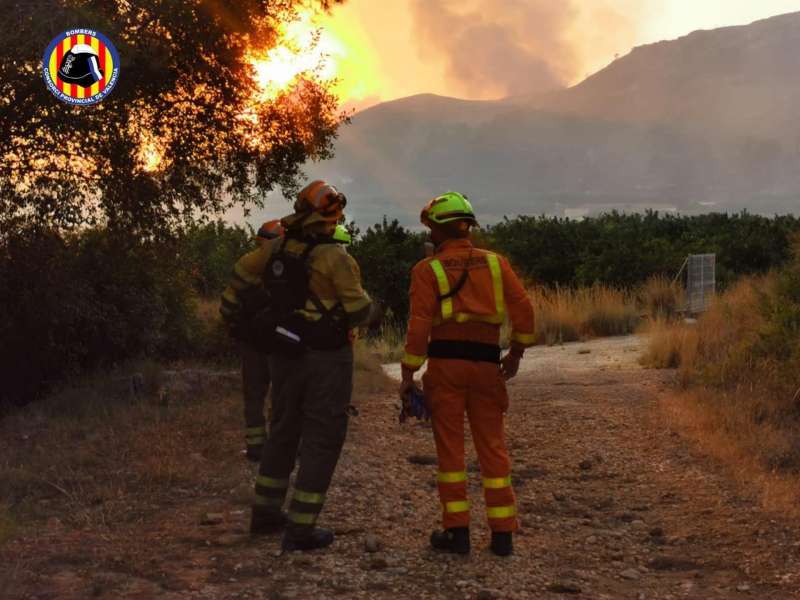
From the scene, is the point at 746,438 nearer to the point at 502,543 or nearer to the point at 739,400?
the point at 739,400

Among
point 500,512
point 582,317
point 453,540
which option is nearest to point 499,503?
point 500,512

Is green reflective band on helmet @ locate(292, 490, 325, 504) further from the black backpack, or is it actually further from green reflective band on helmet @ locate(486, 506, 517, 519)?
green reflective band on helmet @ locate(486, 506, 517, 519)

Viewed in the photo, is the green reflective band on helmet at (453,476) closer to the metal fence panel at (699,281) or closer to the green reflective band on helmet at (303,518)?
the green reflective band on helmet at (303,518)

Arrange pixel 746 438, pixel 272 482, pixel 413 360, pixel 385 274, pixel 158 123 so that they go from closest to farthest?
1. pixel 413 360
2. pixel 272 482
3. pixel 746 438
4. pixel 158 123
5. pixel 385 274

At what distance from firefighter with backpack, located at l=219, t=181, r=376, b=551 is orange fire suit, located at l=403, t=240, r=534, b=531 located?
15.7 inches

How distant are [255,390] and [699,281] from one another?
14954 mm

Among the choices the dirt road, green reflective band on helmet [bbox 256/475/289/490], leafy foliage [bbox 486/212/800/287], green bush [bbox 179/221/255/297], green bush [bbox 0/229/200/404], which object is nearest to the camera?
the dirt road

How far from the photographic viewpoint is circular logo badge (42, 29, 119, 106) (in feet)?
32.8

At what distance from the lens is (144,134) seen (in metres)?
11.8

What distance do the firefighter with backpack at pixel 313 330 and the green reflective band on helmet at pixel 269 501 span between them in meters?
0.31

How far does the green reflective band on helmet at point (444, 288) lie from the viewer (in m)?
5.75

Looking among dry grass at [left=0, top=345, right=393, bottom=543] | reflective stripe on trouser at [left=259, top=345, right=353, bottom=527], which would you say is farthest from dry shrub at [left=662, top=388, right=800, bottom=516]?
dry grass at [left=0, top=345, right=393, bottom=543]

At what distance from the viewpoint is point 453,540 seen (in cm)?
586

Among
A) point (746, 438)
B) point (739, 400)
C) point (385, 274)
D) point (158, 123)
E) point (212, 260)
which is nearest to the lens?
point (746, 438)
